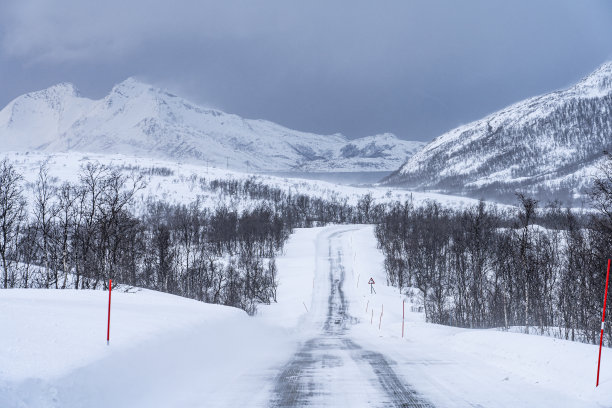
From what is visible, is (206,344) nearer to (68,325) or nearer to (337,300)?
(68,325)

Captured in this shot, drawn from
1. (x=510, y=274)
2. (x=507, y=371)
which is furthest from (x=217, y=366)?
(x=510, y=274)

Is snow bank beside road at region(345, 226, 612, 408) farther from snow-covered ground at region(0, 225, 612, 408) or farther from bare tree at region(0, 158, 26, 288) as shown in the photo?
bare tree at region(0, 158, 26, 288)

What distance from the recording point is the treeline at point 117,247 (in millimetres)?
40562

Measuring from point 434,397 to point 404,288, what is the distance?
70603 mm

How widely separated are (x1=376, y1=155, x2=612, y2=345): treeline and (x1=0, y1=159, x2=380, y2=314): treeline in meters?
25.4

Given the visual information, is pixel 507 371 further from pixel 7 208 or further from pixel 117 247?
pixel 7 208

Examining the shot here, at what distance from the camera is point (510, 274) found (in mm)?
62094

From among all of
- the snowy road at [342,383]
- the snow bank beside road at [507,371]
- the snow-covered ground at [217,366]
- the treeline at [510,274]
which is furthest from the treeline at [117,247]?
the snow bank beside road at [507,371]

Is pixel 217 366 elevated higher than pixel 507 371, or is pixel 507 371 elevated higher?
pixel 507 371

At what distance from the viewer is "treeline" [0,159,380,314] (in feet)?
133

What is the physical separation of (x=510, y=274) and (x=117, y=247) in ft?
158

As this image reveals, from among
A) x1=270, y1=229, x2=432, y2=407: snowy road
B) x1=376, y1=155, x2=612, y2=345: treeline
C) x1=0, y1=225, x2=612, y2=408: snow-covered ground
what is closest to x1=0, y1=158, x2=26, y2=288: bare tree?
x1=0, y1=225, x2=612, y2=408: snow-covered ground

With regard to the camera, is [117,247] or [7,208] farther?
[117,247]

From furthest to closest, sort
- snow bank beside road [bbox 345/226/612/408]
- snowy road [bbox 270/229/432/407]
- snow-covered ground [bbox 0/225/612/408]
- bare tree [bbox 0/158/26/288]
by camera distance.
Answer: bare tree [bbox 0/158/26/288] → snow bank beside road [bbox 345/226/612/408] → snowy road [bbox 270/229/432/407] → snow-covered ground [bbox 0/225/612/408]
